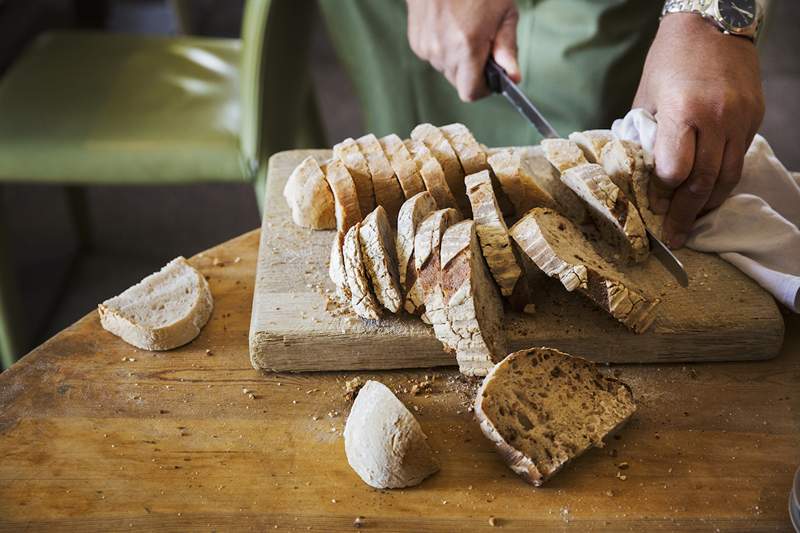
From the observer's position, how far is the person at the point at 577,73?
73.0 inches

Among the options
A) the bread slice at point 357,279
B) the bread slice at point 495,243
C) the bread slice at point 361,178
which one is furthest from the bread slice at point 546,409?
the bread slice at point 361,178

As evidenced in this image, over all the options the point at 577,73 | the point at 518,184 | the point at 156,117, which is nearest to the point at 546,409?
the point at 518,184

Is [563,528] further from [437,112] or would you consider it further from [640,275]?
[437,112]

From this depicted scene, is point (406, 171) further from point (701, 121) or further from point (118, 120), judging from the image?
point (118, 120)

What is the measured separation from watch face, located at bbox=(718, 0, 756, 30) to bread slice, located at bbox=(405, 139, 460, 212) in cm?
80

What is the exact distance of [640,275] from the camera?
1.81m

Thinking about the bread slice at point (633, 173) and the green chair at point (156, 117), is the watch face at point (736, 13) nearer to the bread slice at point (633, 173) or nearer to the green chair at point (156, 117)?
the bread slice at point (633, 173)

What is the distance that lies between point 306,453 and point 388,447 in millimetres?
185

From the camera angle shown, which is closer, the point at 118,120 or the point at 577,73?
the point at 577,73

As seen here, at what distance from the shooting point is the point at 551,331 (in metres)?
1.70

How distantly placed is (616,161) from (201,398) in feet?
3.42

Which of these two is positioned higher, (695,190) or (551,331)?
(695,190)

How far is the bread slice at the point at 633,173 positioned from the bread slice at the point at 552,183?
0.34 feet

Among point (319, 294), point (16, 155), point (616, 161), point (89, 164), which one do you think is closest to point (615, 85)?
point (616, 161)
